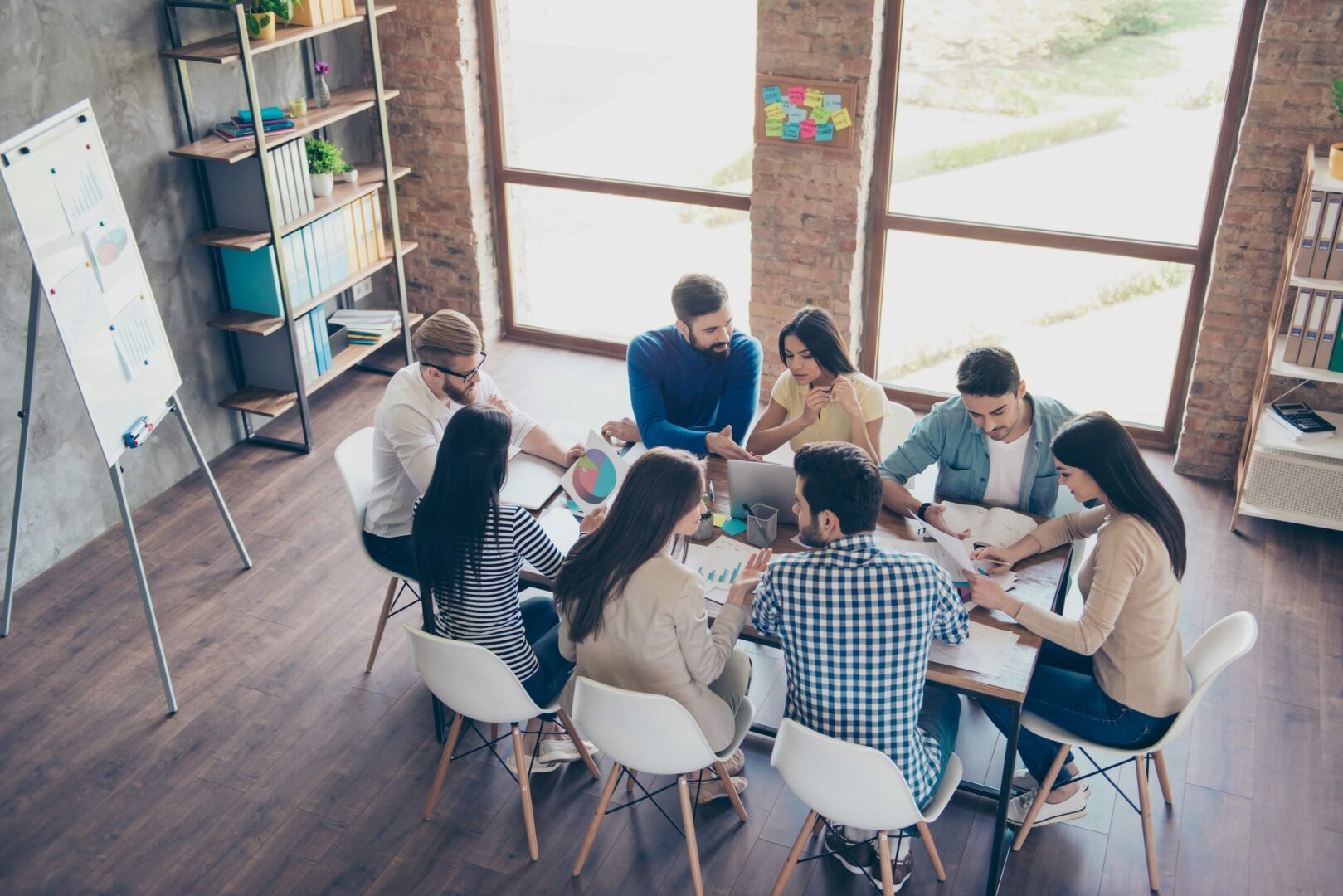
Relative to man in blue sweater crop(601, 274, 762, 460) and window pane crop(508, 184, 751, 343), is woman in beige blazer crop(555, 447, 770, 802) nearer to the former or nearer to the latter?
man in blue sweater crop(601, 274, 762, 460)

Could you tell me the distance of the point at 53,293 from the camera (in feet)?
12.4

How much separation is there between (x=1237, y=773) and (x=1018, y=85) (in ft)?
10.6

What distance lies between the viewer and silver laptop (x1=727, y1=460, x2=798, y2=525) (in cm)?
360

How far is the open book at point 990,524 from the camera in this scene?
11.7 ft

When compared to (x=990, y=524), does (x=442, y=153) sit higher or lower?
higher

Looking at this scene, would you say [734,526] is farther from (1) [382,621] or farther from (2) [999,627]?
(1) [382,621]

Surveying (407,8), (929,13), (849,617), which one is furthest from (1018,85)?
(849,617)

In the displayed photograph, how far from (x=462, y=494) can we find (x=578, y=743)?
1057mm

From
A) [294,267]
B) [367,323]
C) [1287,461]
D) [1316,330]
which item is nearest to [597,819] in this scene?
[294,267]

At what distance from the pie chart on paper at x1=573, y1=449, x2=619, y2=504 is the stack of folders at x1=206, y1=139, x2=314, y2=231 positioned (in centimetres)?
248

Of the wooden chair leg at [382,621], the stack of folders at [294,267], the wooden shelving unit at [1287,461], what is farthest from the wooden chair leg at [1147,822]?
the stack of folders at [294,267]

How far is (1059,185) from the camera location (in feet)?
18.3

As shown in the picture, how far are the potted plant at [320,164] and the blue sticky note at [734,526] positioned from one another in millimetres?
3255

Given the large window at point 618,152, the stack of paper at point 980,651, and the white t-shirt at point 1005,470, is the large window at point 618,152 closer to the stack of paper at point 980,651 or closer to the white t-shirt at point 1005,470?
the white t-shirt at point 1005,470
